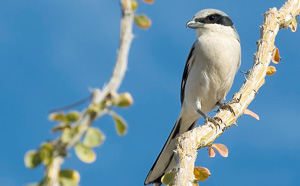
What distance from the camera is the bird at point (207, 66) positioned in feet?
17.3

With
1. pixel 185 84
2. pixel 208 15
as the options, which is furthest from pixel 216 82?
pixel 208 15

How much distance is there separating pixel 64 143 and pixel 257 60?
3.59m

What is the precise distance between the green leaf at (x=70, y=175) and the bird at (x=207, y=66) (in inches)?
153

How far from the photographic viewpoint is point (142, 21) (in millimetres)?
1155

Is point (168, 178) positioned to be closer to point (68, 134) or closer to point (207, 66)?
point (68, 134)

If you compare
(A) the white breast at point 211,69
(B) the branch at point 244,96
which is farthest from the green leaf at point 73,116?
(A) the white breast at point 211,69

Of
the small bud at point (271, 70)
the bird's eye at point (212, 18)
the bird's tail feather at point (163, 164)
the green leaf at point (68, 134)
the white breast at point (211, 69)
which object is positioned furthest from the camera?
the bird's eye at point (212, 18)

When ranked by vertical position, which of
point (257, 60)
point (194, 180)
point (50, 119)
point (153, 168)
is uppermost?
point (257, 60)

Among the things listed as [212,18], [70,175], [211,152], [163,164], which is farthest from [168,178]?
[212,18]

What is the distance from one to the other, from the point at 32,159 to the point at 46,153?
0.05 m

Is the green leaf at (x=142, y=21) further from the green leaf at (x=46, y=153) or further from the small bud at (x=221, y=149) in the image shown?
the small bud at (x=221, y=149)

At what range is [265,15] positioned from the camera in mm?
4750

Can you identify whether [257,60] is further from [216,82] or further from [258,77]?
[216,82]

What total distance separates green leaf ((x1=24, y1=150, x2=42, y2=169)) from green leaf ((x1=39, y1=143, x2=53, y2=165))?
0.02 metres
